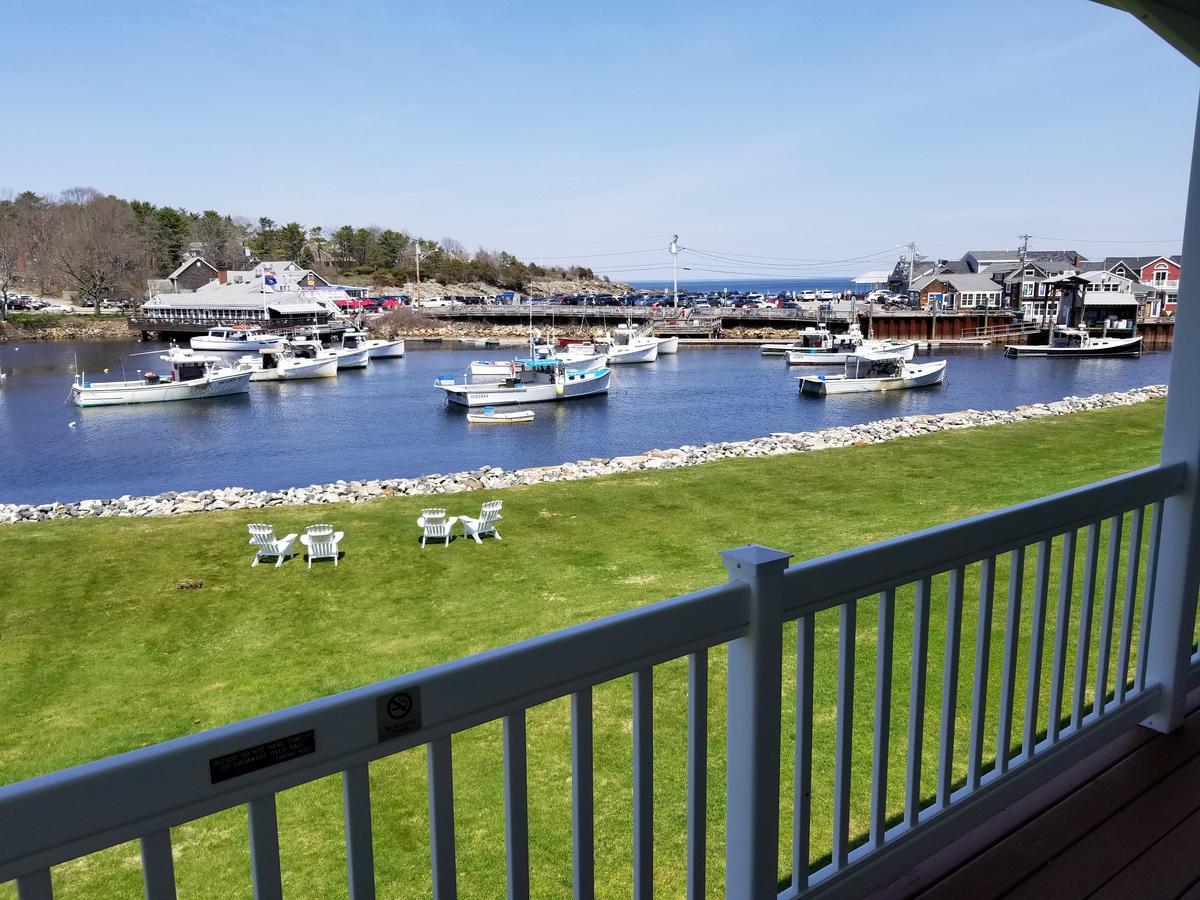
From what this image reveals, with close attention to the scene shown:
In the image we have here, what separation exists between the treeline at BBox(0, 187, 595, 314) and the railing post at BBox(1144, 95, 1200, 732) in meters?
72.3

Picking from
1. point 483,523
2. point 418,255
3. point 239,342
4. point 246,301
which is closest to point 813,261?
point 418,255

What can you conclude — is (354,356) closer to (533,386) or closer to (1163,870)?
(533,386)

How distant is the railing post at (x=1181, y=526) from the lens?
2.29 metres

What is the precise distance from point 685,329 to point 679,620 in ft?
195

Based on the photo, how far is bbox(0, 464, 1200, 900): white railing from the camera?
2.83ft

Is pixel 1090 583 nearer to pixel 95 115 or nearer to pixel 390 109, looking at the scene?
pixel 95 115

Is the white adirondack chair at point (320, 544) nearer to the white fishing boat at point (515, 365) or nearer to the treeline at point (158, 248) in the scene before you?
the white fishing boat at point (515, 365)

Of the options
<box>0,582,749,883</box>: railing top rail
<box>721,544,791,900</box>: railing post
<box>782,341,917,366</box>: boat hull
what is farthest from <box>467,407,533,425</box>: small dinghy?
<box>0,582,749,883</box>: railing top rail

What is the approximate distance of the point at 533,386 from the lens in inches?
1182

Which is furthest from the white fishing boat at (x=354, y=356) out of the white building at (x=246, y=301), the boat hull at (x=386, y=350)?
the white building at (x=246, y=301)

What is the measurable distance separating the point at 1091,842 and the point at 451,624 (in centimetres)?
537

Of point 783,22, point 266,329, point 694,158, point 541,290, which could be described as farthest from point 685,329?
point 783,22

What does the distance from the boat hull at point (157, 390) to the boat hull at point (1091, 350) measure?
36.0 meters

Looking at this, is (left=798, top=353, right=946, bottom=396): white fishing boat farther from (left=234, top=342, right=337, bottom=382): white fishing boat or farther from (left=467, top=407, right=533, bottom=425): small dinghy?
(left=234, top=342, right=337, bottom=382): white fishing boat
